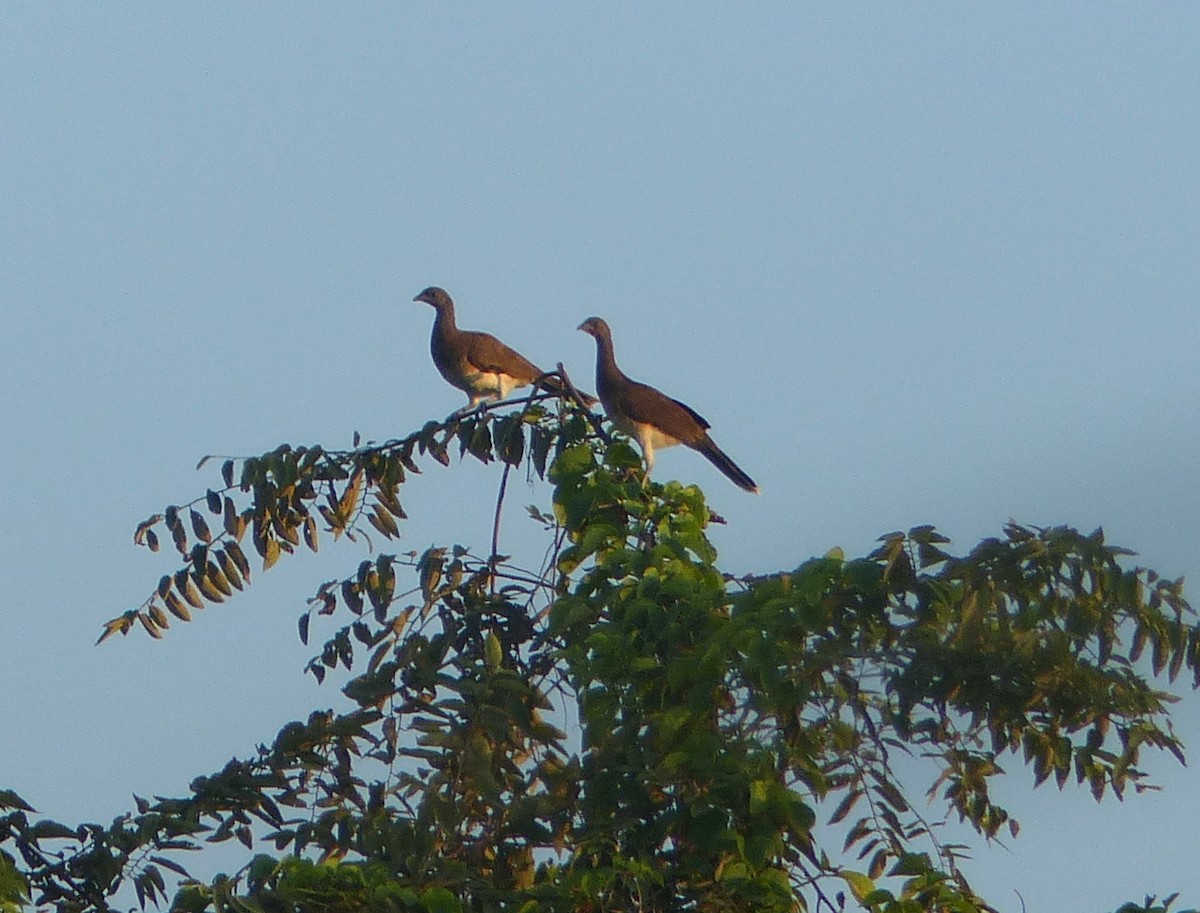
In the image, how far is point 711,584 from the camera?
5012 mm

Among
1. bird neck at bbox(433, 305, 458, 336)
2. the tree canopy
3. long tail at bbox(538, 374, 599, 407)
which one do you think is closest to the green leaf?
the tree canopy

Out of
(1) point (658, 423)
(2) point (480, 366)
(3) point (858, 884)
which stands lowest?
(3) point (858, 884)

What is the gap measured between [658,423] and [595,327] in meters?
0.91

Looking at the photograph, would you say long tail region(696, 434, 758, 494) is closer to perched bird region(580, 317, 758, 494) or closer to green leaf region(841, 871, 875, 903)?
perched bird region(580, 317, 758, 494)

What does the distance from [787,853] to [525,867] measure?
73 centimetres

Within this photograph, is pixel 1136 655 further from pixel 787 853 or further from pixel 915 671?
pixel 787 853

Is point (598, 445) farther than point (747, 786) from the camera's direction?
Yes

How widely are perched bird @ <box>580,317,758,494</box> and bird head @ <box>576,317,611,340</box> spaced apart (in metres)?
0.41

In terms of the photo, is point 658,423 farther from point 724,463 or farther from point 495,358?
point 495,358

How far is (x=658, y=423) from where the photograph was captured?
8523 mm

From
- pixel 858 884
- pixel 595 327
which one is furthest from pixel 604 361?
pixel 858 884

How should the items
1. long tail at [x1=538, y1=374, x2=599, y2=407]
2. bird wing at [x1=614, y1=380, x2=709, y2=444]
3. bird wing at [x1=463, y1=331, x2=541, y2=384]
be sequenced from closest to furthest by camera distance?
long tail at [x1=538, y1=374, x2=599, y2=407]
bird wing at [x1=614, y1=380, x2=709, y2=444]
bird wing at [x1=463, y1=331, x2=541, y2=384]

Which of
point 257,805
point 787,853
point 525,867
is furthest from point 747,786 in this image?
point 257,805

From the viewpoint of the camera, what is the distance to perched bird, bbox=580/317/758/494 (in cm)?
853
